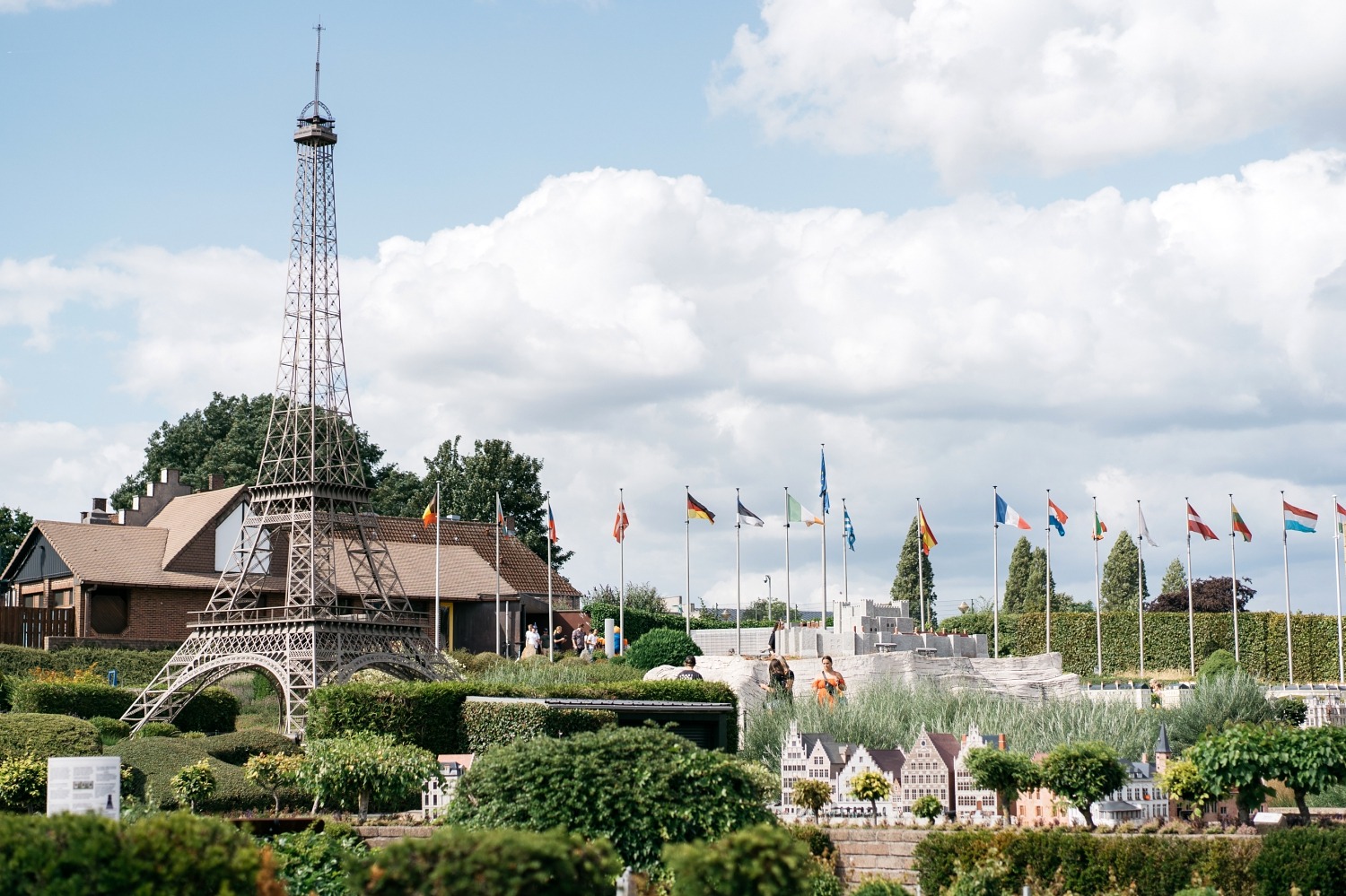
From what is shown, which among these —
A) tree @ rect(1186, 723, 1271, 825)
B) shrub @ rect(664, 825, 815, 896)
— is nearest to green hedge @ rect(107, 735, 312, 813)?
shrub @ rect(664, 825, 815, 896)

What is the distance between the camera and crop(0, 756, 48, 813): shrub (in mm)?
28203

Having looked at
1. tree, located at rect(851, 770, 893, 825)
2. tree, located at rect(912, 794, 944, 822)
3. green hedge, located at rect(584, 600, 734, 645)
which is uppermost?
green hedge, located at rect(584, 600, 734, 645)

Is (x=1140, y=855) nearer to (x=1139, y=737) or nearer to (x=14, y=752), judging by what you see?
(x=1139, y=737)

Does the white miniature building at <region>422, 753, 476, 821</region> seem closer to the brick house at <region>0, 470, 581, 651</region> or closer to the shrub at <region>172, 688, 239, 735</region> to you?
the shrub at <region>172, 688, 239, 735</region>

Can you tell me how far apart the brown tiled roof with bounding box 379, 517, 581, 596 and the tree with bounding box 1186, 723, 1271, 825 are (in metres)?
46.0

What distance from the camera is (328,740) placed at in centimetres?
3023

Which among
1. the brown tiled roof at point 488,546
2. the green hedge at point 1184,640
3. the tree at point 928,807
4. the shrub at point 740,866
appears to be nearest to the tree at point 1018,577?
the green hedge at point 1184,640

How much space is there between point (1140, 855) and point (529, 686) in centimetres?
1709

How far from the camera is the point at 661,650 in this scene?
5044 cm

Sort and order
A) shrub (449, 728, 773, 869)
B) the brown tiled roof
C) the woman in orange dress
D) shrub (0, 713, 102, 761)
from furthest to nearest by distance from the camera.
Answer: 1. the brown tiled roof
2. the woman in orange dress
3. shrub (0, 713, 102, 761)
4. shrub (449, 728, 773, 869)

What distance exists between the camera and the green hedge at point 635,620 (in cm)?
6962

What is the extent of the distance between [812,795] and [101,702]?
23.1 m

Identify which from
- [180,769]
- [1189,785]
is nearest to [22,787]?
[180,769]

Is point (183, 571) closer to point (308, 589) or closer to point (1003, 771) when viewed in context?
point (308, 589)
